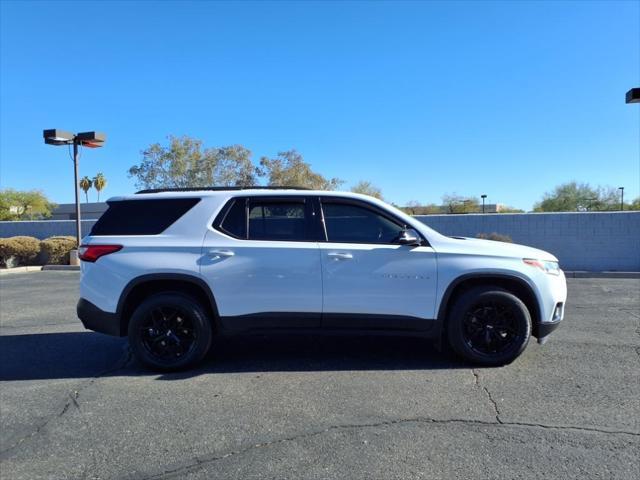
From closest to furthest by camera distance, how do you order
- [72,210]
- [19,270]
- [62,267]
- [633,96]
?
[633,96]
[19,270]
[62,267]
[72,210]

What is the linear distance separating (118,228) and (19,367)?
6.33 feet

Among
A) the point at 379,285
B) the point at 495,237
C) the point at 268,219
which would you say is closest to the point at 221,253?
the point at 268,219

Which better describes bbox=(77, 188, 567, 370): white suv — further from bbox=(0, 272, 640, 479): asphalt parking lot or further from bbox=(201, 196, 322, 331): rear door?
bbox=(0, 272, 640, 479): asphalt parking lot

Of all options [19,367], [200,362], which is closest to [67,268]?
[19,367]

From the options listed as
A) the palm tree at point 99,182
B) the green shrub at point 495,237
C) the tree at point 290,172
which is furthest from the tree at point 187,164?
the palm tree at point 99,182

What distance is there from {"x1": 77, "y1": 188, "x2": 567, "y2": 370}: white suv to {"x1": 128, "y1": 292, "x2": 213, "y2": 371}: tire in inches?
0.4

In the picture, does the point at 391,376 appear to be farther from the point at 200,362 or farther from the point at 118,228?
the point at 118,228

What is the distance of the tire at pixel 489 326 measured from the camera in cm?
512

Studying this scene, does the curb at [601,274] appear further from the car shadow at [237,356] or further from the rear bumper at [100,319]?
the rear bumper at [100,319]

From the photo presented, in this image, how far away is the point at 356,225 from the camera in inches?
211

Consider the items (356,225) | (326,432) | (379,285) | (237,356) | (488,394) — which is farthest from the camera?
(237,356)

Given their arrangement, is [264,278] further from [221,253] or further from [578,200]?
[578,200]

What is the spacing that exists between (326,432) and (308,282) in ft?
5.55

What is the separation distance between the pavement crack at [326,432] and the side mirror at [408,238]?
1801 millimetres
